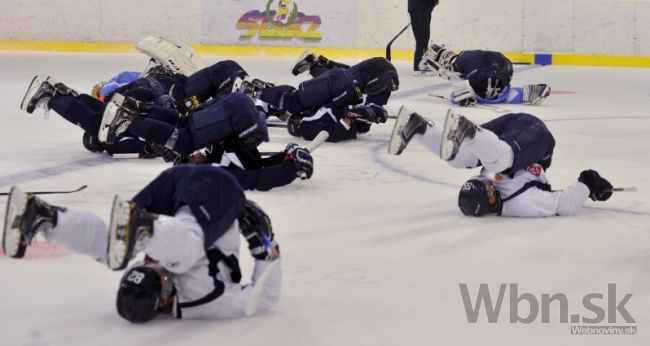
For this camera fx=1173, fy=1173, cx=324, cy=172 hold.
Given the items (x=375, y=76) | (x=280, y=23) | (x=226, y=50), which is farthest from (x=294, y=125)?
(x=226, y=50)

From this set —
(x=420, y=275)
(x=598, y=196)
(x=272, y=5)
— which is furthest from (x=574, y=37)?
(x=420, y=275)

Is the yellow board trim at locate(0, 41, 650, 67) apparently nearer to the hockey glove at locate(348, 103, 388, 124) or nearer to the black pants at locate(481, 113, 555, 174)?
the hockey glove at locate(348, 103, 388, 124)

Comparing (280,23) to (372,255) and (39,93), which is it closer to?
(39,93)

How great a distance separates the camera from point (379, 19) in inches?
623

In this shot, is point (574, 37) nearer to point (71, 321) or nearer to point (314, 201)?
point (314, 201)

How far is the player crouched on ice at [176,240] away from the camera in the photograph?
2.96 meters

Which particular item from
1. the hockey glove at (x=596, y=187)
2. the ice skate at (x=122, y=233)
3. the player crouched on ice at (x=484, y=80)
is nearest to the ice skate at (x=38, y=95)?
the hockey glove at (x=596, y=187)

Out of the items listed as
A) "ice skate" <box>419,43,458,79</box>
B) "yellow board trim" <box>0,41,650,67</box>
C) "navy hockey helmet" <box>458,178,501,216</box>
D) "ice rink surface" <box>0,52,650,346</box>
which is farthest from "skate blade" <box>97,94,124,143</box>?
"yellow board trim" <box>0,41,650,67</box>

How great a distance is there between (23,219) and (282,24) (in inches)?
506

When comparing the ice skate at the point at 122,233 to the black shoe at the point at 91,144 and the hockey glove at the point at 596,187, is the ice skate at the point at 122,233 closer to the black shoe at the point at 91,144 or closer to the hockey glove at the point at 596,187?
the hockey glove at the point at 596,187

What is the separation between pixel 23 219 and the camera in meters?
2.96

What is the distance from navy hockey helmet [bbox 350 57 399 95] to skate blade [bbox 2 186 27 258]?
495 centimetres

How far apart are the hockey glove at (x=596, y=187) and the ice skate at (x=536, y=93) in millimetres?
5008

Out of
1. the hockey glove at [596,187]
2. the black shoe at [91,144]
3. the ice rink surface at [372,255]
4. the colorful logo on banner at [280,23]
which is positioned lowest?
the ice rink surface at [372,255]
